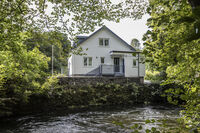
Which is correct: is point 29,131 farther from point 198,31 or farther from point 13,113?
point 198,31

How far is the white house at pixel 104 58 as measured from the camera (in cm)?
2077

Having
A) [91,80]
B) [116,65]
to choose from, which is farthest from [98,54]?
[91,80]

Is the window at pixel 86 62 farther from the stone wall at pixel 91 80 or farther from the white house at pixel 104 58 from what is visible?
the stone wall at pixel 91 80

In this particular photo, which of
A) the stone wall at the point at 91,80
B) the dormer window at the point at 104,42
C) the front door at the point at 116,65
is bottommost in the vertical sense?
the stone wall at the point at 91,80

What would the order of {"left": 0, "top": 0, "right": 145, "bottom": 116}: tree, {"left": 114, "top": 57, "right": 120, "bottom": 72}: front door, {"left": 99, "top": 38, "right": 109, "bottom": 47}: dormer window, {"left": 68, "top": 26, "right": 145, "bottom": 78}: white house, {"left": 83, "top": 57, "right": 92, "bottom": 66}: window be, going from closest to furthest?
{"left": 0, "top": 0, "right": 145, "bottom": 116}: tree, {"left": 68, "top": 26, "right": 145, "bottom": 78}: white house, {"left": 83, "top": 57, "right": 92, "bottom": 66}: window, {"left": 114, "top": 57, "right": 120, "bottom": 72}: front door, {"left": 99, "top": 38, "right": 109, "bottom": 47}: dormer window

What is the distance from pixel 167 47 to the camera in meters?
2.08

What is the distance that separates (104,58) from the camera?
2222 centimetres

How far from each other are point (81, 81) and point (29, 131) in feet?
32.8

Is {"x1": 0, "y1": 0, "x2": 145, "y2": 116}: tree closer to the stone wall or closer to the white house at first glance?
the stone wall

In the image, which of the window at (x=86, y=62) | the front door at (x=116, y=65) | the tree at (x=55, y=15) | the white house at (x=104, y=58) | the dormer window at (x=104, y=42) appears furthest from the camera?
the dormer window at (x=104, y=42)

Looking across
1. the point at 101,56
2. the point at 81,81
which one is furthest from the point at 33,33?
the point at 101,56

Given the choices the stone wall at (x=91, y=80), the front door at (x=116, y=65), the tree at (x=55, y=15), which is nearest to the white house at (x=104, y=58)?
the front door at (x=116, y=65)

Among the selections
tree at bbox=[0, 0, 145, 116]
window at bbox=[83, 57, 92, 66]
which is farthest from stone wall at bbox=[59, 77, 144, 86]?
tree at bbox=[0, 0, 145, 116]

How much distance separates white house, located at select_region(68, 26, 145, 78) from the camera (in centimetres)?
2077
